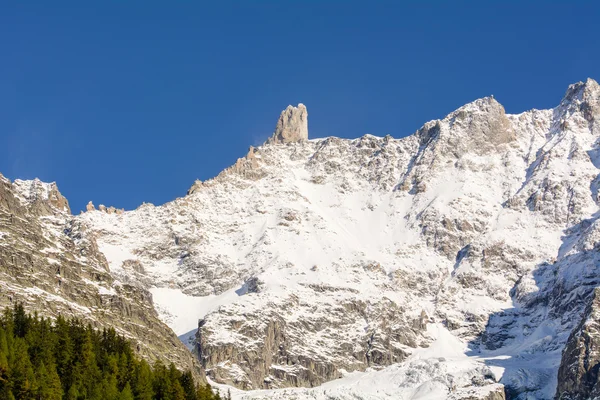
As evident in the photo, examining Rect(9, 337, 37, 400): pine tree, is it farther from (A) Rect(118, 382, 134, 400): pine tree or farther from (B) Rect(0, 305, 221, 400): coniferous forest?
(A) Rect(118, 382, 134, 400): pine tree

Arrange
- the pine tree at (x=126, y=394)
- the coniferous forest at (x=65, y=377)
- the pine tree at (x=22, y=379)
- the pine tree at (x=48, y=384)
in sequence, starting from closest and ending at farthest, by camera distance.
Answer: the pine tree at (x=22, y=379)
the coniferous forest at (x=65, y=377)
the pine tree at (x=48, y=384)
the pine tree at (x=126, y=394)

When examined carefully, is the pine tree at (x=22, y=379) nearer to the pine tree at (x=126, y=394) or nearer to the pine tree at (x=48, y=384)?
the pine tree at (x=48, y=384)

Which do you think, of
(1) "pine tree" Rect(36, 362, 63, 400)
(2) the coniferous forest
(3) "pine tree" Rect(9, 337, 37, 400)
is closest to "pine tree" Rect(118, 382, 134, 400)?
(2) the coniferous forest

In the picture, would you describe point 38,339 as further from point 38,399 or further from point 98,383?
point 38,399

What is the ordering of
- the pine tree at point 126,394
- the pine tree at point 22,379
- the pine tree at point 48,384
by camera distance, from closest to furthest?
the pine tree at point 22,379, the pine tree at point 48,384, the pine tree at point 126,394

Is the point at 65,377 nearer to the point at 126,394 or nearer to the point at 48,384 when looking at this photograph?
the point at 126,394

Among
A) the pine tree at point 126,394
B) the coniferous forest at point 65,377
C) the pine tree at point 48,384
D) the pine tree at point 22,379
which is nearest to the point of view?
the pine tree at point 22,379

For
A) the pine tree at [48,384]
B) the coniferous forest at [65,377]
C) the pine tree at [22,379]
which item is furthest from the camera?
the pine tree at [48,384]

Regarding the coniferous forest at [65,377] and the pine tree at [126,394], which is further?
the pine tree at [126,394]

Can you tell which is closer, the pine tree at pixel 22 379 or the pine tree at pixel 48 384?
the pine tree at pixel 22 379

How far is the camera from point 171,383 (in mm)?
196125

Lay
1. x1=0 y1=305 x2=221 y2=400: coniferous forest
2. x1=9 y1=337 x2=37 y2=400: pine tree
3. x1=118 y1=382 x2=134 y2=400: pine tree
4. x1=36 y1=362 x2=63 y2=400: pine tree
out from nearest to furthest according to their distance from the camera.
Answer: x1=9 y1=337 x2=37 y2=400: pine tree < x1=0 y1=305 x2=221 y2=400: coniferous forest < x1=36 y1=362 x2=63 y2=400: pine tree < x1=118 y1=382 x2=134 y2=400: pine tree

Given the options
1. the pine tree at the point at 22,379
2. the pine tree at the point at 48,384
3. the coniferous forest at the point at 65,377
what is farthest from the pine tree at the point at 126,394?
the pine tree at the point at 22,379

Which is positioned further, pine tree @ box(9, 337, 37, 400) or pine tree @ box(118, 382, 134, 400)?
pine tree @ box(118, 382, 134, 400)
